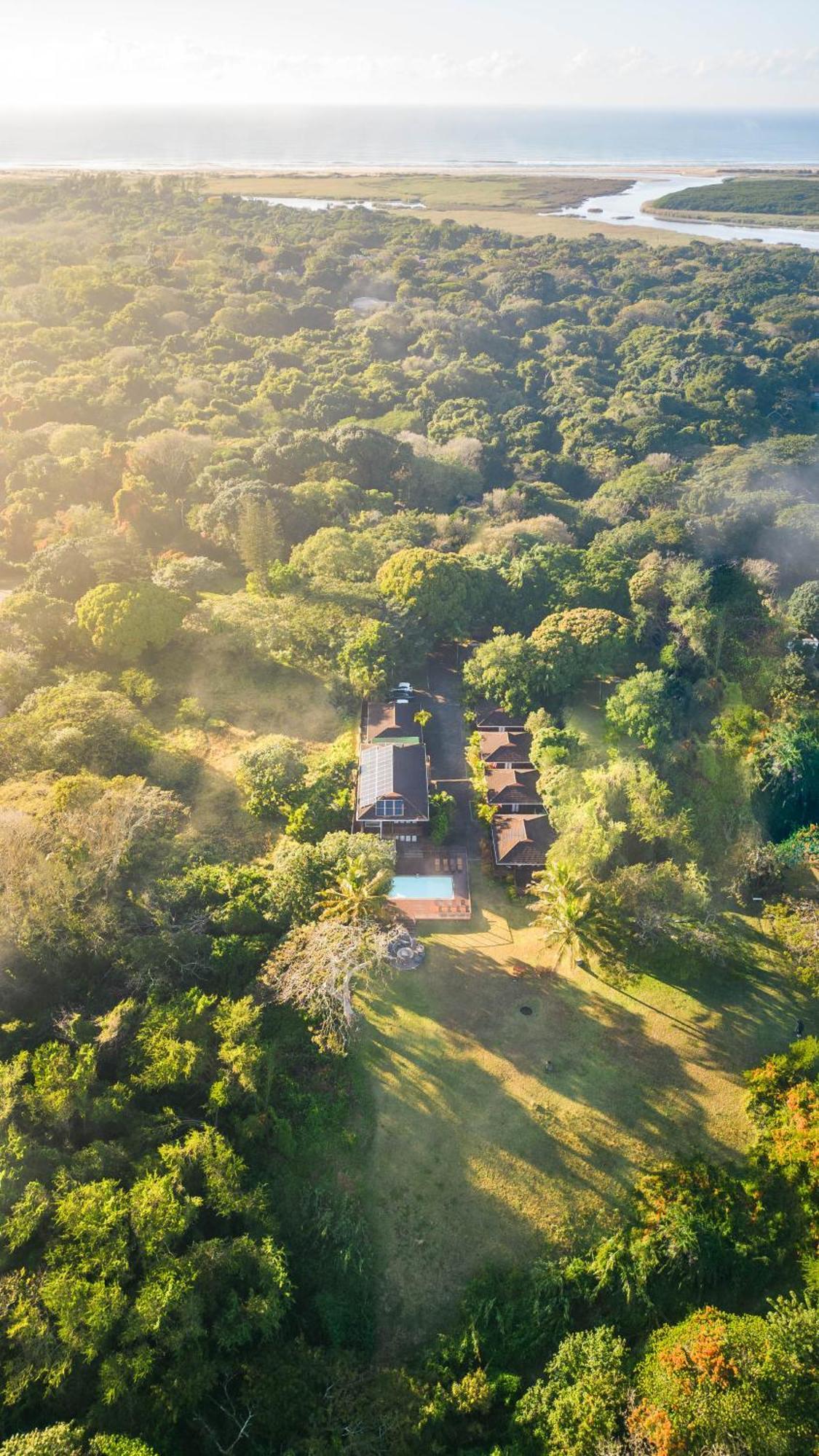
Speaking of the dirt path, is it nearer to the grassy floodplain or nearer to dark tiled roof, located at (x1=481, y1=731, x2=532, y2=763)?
dark tiled roof, located at (x1=481, y1=731, x2=532, y2=763)

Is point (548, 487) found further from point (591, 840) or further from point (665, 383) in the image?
point (591, 840)

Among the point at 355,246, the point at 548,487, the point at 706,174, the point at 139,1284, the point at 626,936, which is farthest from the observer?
the point at 706,174

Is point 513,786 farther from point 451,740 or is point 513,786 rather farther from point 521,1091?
point 521,1091

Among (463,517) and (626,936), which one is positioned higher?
(463,517)

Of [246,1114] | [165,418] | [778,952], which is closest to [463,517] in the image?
[165,418]

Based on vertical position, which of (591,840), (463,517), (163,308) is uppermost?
(163,308)

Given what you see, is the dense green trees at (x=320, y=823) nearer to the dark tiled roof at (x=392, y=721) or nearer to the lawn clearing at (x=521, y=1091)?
the lawn clearing at (x=521, y=1091)

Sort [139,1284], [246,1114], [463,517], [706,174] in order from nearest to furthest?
[139,1284] < [246,1114] < [463,517] < [706,174]
